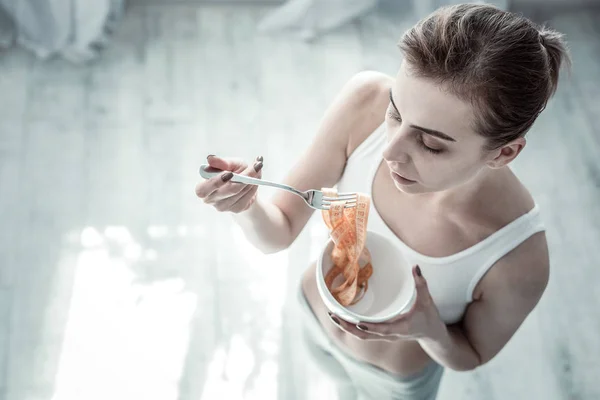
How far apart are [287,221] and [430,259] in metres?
0.34

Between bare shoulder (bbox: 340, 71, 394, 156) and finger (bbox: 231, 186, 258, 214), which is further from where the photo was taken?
bare shoulder (bbox: 340, 71, 394, 156)

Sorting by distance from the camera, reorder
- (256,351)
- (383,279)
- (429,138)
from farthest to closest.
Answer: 1. (256,351)
2. (383,279)
3. (429,138)

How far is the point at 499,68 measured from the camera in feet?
3.44

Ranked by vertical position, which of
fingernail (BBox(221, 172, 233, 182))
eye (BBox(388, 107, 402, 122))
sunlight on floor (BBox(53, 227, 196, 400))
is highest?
eye (BBox(388, 107, 402, 122))

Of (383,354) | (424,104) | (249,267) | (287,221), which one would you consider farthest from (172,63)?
(424,104)

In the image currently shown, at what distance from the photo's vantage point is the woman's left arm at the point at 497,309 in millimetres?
1383

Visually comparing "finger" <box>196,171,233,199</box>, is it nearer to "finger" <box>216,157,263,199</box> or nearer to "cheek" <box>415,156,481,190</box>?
"finger" <box>216,157,263,199</box>

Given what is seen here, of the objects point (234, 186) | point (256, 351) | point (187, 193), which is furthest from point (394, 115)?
point (187, 193)

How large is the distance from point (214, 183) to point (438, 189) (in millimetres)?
428

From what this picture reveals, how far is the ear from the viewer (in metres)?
1.20

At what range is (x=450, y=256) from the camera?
1436 millimetres

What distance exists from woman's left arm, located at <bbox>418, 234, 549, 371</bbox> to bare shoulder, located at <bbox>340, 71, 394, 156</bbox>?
408 mm

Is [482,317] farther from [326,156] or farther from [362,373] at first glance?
[326,156]

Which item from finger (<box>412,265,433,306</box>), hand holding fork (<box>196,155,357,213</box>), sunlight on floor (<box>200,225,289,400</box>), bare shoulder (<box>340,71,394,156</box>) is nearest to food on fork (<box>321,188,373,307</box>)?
hand holding fork (<box>196,155,357,213</box>)
